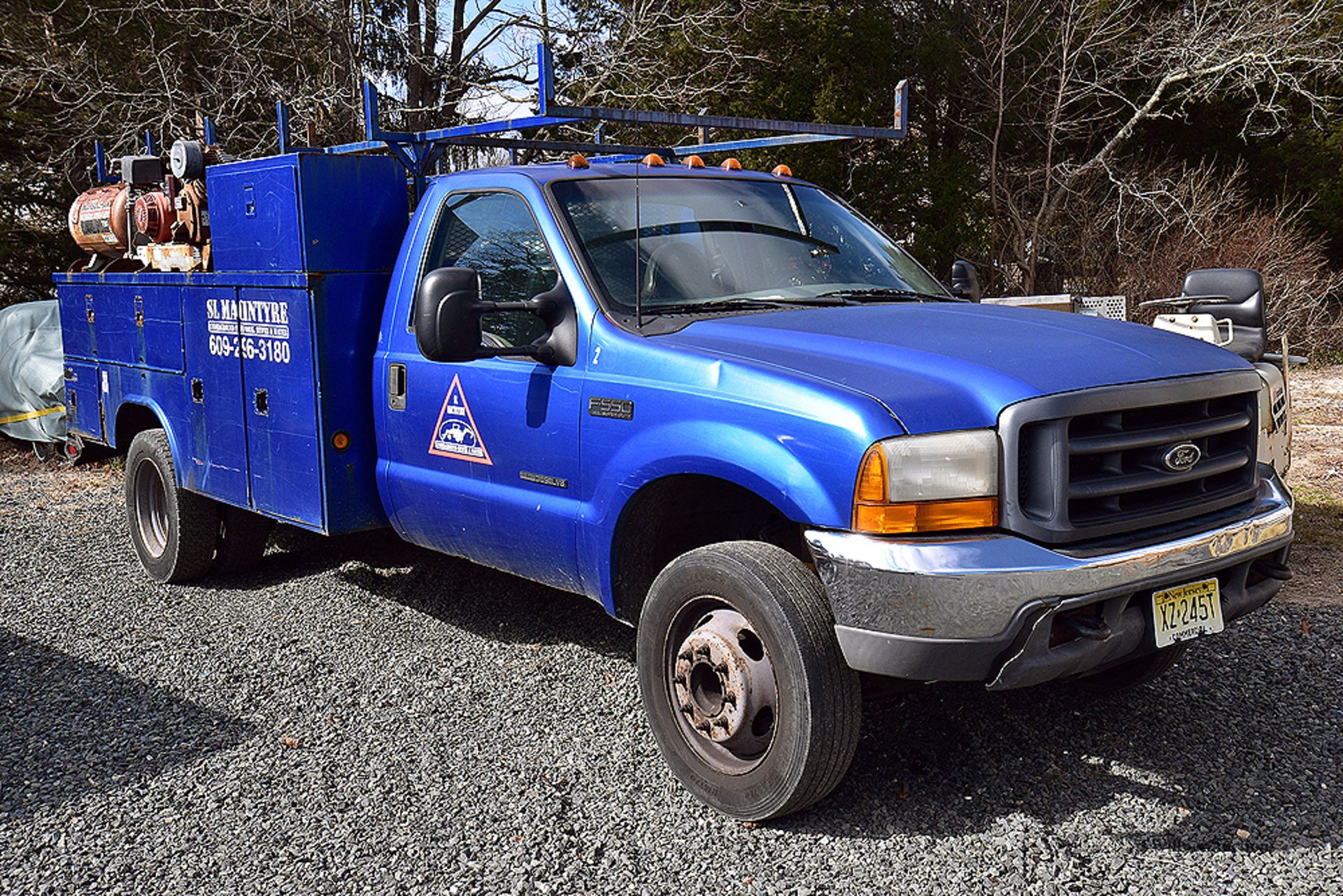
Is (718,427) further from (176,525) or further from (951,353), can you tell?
(176,525)

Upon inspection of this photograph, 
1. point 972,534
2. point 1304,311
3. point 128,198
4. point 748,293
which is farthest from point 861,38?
point 972,534

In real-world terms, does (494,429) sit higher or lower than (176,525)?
higher

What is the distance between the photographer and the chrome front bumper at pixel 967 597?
3174mm

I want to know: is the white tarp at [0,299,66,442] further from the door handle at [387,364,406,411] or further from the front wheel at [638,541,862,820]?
the front wheel at [638,541,862,820]

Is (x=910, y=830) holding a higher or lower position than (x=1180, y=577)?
lower

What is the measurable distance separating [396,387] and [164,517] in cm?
243

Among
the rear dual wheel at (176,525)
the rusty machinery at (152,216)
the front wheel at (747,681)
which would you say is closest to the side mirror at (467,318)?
the front wheel at (747,681)

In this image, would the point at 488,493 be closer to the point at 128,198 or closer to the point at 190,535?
the point at 190,535

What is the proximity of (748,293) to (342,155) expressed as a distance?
207 cm

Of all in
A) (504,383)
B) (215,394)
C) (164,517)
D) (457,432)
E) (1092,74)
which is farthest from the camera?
(1092,74)

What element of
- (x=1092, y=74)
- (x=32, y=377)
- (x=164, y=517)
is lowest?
(x=164, y=517)

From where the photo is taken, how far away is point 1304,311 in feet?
61.8

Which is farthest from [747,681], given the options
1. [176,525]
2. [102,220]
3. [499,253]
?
[102,220]

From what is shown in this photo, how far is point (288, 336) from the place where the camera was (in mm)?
5273
